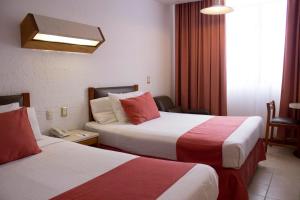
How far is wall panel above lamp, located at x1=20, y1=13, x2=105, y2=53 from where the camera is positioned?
2.25 m

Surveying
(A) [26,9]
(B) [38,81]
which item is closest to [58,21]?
(A) [26,9]

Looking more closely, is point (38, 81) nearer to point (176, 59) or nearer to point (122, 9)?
point (122, 9)

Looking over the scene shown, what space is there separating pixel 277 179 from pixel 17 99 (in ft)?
9.89

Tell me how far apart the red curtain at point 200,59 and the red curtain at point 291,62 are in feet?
3.23

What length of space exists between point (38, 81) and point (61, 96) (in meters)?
0.33

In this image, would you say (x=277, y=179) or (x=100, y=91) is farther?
(x=100, y=91)

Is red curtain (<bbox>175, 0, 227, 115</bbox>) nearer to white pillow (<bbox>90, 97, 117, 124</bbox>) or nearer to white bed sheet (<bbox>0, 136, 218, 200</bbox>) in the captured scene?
white pillow (<bbox>90, 97, 117, 124</bbox>)

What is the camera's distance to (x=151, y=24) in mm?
4375

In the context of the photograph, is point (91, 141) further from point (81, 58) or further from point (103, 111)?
point (81, 58)

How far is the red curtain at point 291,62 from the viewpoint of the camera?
12.7ft

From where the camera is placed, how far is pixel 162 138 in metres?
2.52

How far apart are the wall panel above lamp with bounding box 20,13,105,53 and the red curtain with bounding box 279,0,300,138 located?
3.03 m

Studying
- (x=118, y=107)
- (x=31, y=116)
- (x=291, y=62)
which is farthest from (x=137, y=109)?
(x=291, y=62)

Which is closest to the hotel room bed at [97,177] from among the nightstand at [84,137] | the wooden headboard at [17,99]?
the wooden headboard at [17,99]
